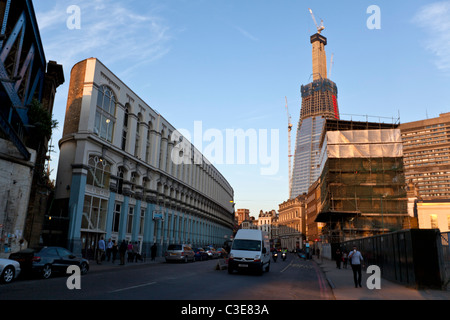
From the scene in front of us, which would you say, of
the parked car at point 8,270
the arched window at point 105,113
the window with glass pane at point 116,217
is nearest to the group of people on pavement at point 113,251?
the window with glass pane at point 116,217

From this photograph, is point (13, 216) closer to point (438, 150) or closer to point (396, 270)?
point (396, 270)

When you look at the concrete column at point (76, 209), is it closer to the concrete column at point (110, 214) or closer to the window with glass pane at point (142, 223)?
the concrete column at point (110, 214)

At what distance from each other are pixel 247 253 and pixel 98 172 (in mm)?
17180

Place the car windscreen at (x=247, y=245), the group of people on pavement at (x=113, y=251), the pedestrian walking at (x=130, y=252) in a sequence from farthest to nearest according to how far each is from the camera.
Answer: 1. the pedestrian walking at (x=130, y=252)
2. the group of people on pavement at (x=113, y=251)
3. the car windscreen at (x=247, y=245)

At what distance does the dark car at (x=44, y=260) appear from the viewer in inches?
581

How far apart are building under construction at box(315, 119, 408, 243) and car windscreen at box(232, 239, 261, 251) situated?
25.8m

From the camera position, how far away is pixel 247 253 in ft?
63.8

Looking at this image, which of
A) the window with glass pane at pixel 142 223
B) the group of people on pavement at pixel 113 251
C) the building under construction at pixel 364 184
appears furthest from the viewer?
the building under construction at pixel 364 184

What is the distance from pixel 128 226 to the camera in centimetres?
3556

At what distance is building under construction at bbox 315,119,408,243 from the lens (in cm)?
4472

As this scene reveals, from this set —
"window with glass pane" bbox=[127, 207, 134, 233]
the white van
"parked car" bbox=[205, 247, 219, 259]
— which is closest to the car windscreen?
the white van

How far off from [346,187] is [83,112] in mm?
34345

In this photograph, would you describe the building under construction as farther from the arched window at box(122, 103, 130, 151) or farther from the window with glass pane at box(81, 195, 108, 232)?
the window with glass pane at box(81, 195, 108, 232)

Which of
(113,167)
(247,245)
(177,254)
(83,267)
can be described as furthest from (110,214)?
(247,245)
